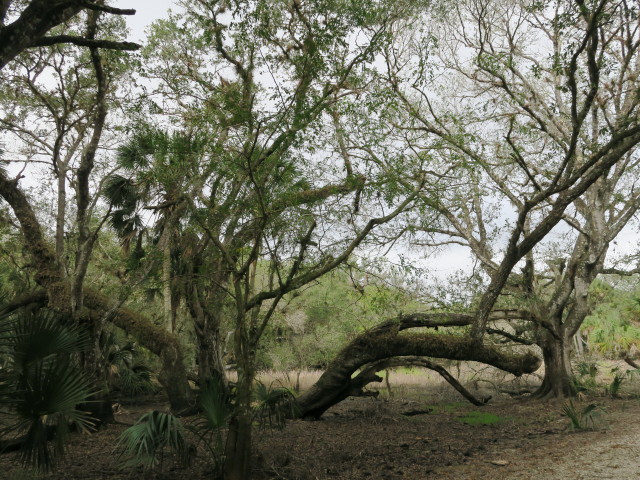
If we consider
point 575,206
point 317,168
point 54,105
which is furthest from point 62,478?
point 575,206

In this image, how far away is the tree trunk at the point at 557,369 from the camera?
13648 millimetres

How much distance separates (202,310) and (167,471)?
5279 mm

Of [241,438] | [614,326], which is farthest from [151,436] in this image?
[614,326]

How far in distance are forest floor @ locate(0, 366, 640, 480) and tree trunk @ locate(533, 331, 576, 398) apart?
0.91m

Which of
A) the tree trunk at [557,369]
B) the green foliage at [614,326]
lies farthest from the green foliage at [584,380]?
the green foliage at [614,326]

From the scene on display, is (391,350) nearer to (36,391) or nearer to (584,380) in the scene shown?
(36,391)

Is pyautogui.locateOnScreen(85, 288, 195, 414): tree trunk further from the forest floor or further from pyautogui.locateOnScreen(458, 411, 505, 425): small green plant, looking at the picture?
pyautogui.locateOnScreen(458, 411, 505, 425): small green plant

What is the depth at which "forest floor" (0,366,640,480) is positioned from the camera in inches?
258

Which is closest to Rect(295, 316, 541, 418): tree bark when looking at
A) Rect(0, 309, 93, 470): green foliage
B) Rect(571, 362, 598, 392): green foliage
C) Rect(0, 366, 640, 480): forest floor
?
Rect(0, 366, 640, 480): forest floor

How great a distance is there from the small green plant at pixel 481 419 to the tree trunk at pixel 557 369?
308 cm

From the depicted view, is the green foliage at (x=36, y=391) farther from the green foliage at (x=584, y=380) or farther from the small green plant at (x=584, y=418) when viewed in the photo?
the green foliage at (x=584, y=380)

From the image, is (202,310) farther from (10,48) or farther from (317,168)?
(10,48)

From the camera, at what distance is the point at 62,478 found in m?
6.57

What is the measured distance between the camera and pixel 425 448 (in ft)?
27.2
